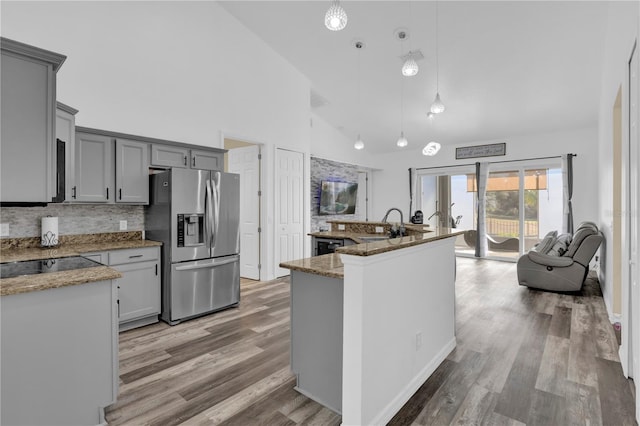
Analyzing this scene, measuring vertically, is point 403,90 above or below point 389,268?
above

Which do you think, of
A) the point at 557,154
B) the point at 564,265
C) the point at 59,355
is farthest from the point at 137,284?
the point at 557,154

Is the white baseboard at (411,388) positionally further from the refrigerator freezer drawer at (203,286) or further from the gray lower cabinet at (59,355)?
the refrigerator freezer drawer at (203,286)

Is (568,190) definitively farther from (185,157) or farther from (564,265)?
(185,157)

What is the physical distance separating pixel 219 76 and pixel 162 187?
202 centimetres

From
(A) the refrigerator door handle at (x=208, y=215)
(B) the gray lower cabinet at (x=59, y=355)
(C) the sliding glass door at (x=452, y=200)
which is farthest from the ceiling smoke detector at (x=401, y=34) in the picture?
(C) the sliding glass door at (x=452, y=200)

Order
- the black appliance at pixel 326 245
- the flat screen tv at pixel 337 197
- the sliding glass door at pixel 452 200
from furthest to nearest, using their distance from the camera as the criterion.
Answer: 1. the sliding glass door at pixel 452 200
2. the flat screen tv at pixel 337 197
3. the black appliance at pixel 326 245

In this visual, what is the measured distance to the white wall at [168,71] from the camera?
3.28m

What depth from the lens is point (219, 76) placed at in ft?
15.2

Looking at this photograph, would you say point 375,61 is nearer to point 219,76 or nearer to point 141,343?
point 219,76

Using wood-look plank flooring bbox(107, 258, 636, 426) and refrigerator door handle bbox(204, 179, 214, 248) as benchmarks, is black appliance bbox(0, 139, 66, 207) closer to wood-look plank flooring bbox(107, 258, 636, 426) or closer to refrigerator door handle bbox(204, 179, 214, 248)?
refrigerator door handle bbox(204, 179, 214, 248)

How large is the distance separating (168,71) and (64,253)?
2.54 m

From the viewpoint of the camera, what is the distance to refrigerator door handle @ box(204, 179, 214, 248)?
3.74m

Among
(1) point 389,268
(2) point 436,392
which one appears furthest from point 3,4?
(2) point 436,392

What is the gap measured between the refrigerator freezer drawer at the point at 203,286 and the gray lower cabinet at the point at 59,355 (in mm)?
1588
